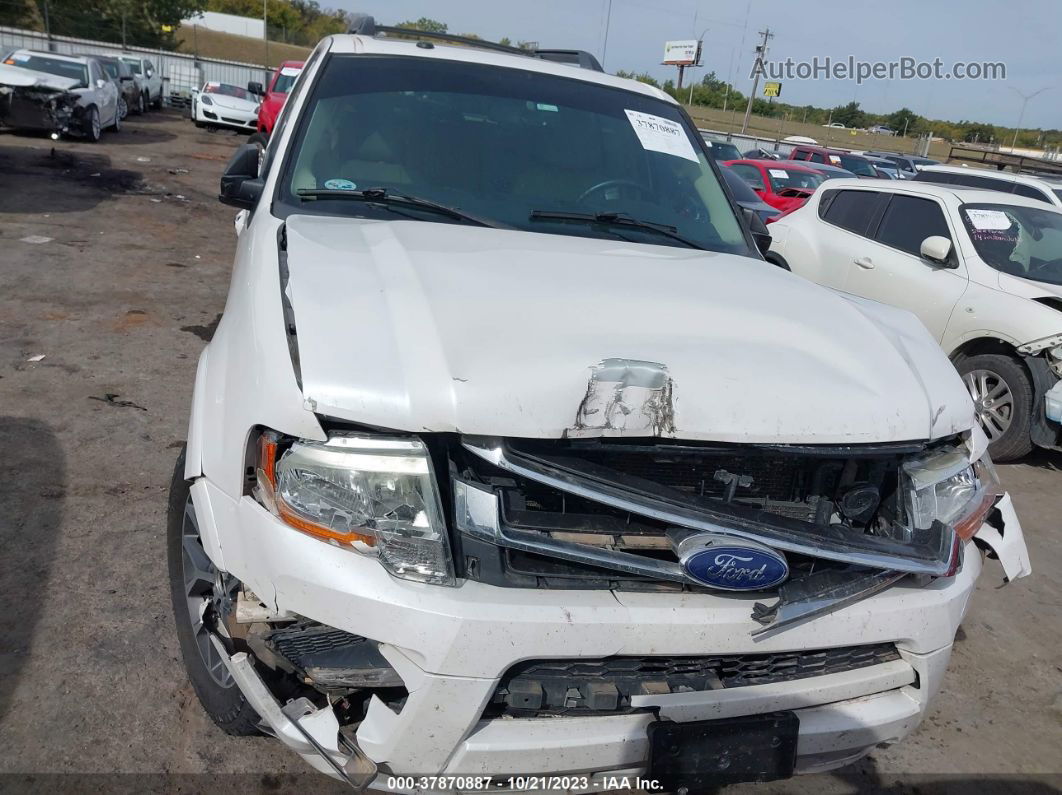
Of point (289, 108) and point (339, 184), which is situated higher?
point (289, 108)

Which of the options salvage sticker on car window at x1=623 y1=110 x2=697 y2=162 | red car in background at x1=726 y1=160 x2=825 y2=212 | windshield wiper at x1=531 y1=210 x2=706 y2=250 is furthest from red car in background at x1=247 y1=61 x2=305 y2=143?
windshield wiper at x1=531 y1=210 x2=706 y2=250

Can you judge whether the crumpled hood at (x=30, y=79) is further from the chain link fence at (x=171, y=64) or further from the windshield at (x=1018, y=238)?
the chain link fence at (x=171, y=64)

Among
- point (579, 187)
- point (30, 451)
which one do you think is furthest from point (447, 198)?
point (30, 451)

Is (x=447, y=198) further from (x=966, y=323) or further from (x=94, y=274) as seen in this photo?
(x=94, y=274)

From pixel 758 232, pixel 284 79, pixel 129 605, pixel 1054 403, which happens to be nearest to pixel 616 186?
pixel 758 232

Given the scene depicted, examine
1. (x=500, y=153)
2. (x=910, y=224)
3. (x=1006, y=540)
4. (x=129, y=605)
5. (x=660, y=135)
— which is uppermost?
(x=660, y=135)

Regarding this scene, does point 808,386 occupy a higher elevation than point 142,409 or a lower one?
higher

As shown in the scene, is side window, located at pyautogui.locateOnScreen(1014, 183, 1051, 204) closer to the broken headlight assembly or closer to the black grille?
the black grille

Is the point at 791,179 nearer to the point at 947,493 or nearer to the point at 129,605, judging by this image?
the point at 947,493

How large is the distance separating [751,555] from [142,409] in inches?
147

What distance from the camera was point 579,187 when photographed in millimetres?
3195

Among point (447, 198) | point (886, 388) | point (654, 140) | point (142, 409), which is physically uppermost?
point (654, 140)

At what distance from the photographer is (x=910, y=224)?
22.2 ft

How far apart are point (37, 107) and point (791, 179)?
12143mm
